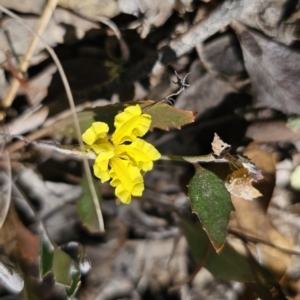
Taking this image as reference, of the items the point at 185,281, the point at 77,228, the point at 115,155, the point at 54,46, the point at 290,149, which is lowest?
the point at 185,281

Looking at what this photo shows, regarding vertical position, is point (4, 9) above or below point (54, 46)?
above

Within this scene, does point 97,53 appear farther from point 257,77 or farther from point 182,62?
point 257,77

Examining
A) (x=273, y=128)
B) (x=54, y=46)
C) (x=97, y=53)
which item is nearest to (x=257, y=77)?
(x=273, y=128)

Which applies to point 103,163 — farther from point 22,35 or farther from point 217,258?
point 217,258

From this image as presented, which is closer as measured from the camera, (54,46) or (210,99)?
(54,46)

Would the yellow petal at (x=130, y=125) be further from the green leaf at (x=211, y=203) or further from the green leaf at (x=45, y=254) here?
the green leaf at (x=45, y=254)

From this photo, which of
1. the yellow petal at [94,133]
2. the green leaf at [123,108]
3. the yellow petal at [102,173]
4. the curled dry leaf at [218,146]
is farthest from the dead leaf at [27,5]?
the curled dry leaf at [218,146]

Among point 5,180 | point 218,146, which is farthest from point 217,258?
point 5,180

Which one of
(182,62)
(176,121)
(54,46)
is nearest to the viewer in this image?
(176,121)
